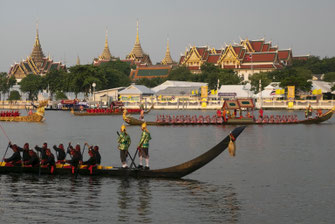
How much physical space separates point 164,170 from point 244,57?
121511mm

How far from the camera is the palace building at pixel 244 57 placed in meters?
135

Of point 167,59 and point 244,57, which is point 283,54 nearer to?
point 244,57

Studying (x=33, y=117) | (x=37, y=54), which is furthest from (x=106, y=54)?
(x=33, y=117)

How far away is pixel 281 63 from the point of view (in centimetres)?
13812

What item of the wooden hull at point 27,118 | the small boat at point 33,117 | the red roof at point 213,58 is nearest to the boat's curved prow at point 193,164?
the small boat at point 33,117

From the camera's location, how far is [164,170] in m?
20.3

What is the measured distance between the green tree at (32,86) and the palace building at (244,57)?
39189 millimetres

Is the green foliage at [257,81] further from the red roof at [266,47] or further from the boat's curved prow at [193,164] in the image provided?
the boat's curved prow at [193,164]

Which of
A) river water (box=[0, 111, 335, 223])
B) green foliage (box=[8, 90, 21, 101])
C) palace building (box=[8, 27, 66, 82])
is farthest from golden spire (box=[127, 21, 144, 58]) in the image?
river water (box=[0, 111, 335, 223])

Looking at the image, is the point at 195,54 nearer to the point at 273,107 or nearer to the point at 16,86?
the point at 16,86

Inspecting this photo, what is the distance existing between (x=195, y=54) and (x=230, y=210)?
430ft

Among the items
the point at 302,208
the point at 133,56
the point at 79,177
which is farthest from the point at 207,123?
the point at 133,56

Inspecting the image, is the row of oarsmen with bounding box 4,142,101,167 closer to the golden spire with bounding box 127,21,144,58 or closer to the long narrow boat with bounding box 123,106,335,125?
the long narrow boat with bounding box 123,106,335,125

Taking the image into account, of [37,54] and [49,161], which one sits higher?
[37,54]
